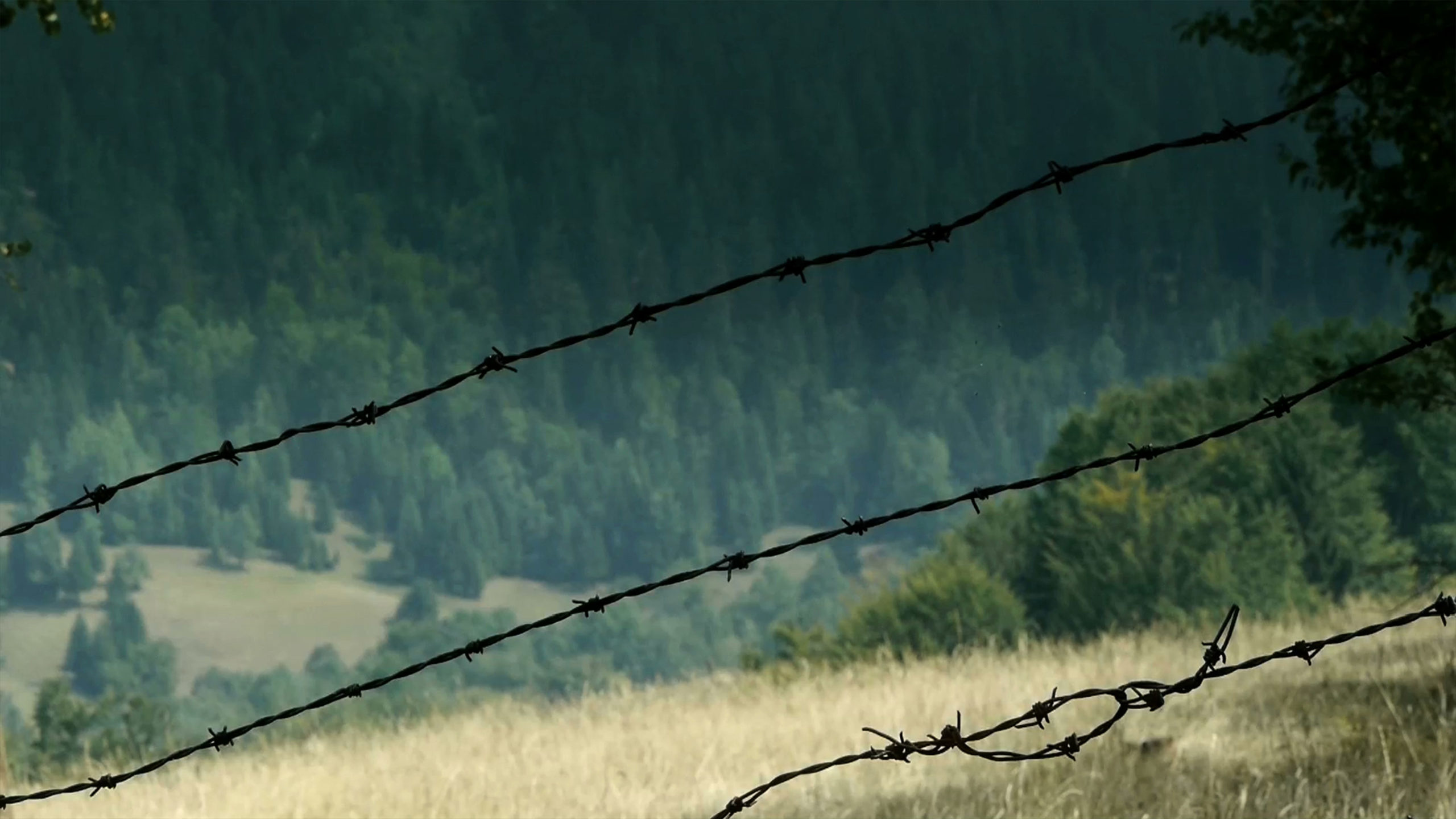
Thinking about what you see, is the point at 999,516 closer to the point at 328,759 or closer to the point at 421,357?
the point at 421,357

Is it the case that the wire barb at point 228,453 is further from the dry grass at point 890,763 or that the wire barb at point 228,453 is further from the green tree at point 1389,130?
the green tree at point 1389,130

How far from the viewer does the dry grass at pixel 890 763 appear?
317 inches

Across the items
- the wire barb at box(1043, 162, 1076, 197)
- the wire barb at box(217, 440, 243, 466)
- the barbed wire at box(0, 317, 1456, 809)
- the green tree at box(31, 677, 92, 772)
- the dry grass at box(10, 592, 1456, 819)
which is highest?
the green tree at box(31, 677, 92, 772)

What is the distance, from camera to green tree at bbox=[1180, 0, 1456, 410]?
1108 centimetres

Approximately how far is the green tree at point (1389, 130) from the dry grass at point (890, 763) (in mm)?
2624

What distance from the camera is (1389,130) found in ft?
37.3

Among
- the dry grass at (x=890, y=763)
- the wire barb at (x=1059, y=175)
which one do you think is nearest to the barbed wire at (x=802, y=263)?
the wire barb at (x=1059, y=175)

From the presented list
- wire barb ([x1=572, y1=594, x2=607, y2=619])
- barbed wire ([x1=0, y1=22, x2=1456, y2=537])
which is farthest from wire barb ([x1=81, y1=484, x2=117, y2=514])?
wire barb ([x1=572, y1=594, x2=607, y2=619])

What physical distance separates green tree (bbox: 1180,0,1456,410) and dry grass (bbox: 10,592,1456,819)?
262cm

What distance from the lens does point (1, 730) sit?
6.27 meters

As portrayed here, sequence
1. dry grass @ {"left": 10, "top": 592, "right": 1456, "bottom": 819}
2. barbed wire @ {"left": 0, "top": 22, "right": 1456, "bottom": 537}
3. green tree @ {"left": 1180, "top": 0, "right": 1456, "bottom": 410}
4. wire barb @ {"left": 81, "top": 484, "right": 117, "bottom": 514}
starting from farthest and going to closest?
1. green tree @ {"left": 1180, "top": 0, "right": 1456, "bottom": 410}
2. dry grass @ {"left": 10, "top": 592, "right": 1456, "bottom": 819}
3. wire barb @ {"left": 81, "top": 484, "right": 117, "bottom": 514}
4. barbed wire @ {"left": 0, "top": 22, "right": 1456, "bottom": 537}

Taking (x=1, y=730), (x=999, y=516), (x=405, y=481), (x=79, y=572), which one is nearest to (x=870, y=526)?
(x=1, y=730)

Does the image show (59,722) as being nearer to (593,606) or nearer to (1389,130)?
(1389,130)

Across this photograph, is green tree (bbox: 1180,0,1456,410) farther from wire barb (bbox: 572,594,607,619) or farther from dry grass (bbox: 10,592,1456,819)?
wire barb (bbox: 572,594,607,619)
